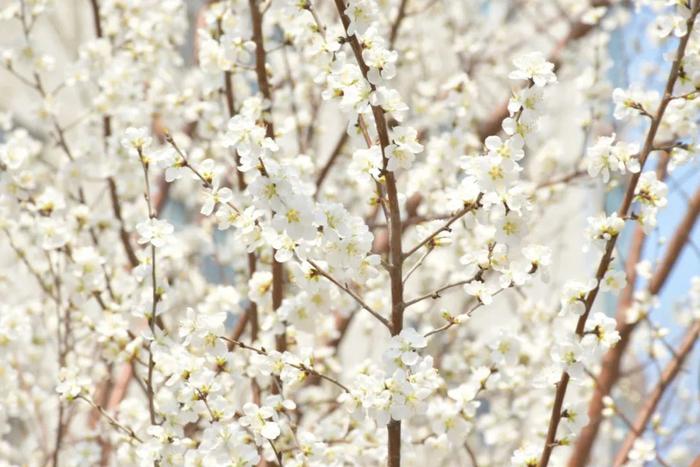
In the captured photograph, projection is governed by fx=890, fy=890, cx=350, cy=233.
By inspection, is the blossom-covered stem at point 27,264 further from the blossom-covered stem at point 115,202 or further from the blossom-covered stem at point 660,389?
the blossom-covered stem at point 660,389

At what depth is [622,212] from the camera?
5.02 feet

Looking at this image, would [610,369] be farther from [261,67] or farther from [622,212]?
[261,67]

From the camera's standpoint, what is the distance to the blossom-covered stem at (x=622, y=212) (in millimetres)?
1492

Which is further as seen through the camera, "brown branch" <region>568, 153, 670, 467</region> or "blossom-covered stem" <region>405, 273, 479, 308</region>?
"brown branch" <region>568, 153, 670, 467</region>

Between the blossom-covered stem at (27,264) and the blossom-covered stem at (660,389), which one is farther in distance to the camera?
the blossom-covered stem at (660,389)

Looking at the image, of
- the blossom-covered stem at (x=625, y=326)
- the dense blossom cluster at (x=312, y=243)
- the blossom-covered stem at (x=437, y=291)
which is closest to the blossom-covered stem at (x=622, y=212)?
the dense blossom cluster at (x=312, y=243)

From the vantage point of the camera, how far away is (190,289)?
320cm

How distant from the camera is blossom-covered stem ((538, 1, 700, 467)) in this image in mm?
1492

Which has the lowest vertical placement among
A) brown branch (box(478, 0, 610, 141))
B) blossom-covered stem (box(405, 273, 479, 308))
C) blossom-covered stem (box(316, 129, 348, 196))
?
blossom-covered stem (box(405, 273, 479, 308))

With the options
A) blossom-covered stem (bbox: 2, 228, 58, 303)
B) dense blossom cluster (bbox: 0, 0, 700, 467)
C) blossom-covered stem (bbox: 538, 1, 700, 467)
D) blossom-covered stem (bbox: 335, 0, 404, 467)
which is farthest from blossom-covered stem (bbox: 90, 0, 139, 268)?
blossom-covered stem (bbox: 538, 1, 700, 467)

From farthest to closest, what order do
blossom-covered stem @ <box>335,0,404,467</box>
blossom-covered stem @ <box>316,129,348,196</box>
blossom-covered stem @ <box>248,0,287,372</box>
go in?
blossom-covered stem @ <box>316,129,348,196</box>
blossom-covered stem @ <box>248,0,287,372</box>
blossom-covered stem @ <box>335,0,404,467</box>

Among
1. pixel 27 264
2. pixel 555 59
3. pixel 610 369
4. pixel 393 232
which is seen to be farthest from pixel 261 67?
pixel 555 59

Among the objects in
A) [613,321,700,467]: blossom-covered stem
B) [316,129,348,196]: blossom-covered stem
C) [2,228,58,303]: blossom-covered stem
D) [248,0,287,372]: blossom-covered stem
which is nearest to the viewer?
[248,0,287,372]: blossom-covered stem

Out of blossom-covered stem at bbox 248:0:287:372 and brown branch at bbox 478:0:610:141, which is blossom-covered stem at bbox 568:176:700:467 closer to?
brown branch at bbox 478:0:610:141
